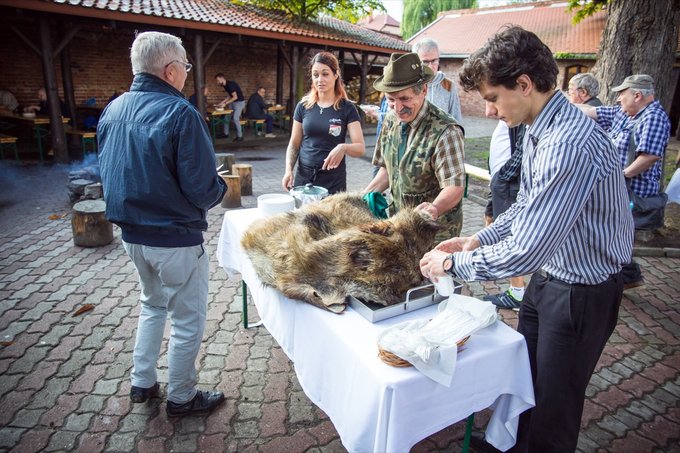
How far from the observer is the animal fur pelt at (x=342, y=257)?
1.74m

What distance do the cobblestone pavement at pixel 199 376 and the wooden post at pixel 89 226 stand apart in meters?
Result: 0.28

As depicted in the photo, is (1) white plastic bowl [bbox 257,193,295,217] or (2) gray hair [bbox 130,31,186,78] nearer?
(2) gray hair [bbox 130,31,186,78]

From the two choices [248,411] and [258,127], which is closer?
[248,411]

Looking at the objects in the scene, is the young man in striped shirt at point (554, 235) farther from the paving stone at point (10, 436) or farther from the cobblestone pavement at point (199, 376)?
the paving stone at point (10, 436)

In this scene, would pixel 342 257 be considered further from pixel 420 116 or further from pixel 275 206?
pixel 420 116

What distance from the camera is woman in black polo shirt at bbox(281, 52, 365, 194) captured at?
142 inches

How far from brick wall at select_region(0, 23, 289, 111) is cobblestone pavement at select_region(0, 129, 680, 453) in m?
9.92

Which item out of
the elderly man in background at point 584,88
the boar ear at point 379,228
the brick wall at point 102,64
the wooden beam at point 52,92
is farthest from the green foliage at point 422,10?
the boar ear at point 379,228

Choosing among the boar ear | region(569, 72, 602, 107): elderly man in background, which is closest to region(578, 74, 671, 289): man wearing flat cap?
region(569, 72, 602, 107): elderly man in background

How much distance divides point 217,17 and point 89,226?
9.44 metres

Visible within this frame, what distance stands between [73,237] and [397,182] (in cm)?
450

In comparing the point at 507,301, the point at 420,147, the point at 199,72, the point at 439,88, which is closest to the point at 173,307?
the point at 420,147

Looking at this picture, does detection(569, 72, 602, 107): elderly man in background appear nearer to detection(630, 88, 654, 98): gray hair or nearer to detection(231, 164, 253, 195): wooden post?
detection(630, 88, 654, 98): gray hair

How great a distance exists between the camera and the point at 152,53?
2.07m
